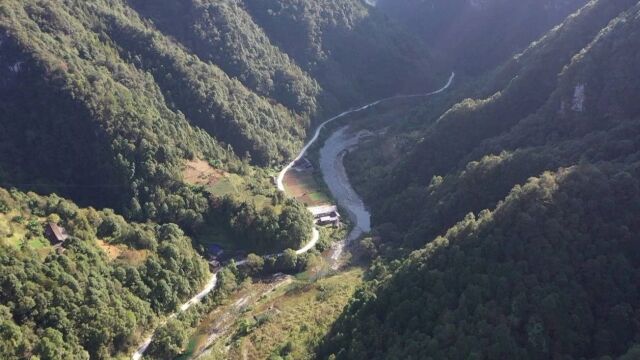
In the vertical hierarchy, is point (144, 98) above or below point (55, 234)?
above

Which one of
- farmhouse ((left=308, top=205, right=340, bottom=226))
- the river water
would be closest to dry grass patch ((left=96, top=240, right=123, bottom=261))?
farmhouse ((left=308, top=205, right=340, bottom=226))

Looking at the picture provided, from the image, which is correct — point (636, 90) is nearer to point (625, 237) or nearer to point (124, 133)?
point (625, 237)

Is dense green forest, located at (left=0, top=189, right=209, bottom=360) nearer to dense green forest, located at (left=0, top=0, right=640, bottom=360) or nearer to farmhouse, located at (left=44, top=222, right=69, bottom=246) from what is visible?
dense green forest, located at (left=0, top=0, right=640, bottom=360)

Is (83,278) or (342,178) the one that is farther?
(342,178)

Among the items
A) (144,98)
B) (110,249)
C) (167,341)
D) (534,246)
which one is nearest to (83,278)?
(110,249)

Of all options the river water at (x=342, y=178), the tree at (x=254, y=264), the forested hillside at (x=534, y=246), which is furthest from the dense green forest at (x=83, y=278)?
the river water at (x=342, y=178)

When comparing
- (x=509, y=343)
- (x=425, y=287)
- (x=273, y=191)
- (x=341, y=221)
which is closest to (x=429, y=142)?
(x=341, y=221)

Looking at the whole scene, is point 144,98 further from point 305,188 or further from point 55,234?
point 55,234

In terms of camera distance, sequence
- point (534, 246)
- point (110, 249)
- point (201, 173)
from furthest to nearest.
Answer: point (201, 173) < point (110, 249) < point (534, 246)
